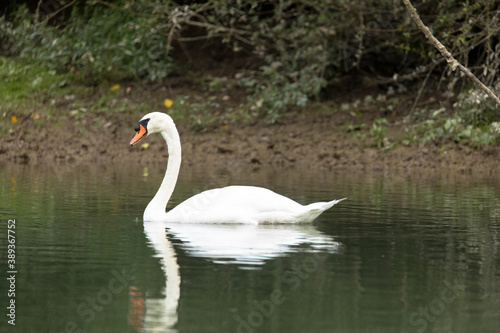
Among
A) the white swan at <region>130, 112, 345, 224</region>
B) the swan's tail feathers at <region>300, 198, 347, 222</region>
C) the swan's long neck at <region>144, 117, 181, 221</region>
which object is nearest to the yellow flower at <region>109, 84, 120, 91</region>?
the swan's long neck at <region>144, 117, 181, 221</region>

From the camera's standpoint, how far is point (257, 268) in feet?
22.7

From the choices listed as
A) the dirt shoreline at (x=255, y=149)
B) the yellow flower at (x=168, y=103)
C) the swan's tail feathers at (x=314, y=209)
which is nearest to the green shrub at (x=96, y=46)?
the yellow flower at (x=168, y=103)

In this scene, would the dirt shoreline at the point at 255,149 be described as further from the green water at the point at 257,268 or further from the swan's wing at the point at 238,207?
the swan's wing at the point at 238,207

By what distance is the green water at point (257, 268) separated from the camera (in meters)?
5.50

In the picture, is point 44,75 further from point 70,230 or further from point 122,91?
point 70,230

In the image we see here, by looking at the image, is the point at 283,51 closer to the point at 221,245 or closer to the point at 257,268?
the point at 221,245

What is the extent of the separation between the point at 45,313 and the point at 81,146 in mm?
13450

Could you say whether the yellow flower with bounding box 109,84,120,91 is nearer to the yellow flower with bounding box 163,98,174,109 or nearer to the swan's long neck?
the yellow flower with bounding box 163,98,174,109

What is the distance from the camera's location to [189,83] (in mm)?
21141

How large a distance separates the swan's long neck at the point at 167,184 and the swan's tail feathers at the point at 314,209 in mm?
1524

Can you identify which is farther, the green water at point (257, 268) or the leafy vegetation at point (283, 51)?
the leafy vegetation at point (283, 51)

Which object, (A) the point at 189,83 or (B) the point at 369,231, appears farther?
(A) the point at 189,83

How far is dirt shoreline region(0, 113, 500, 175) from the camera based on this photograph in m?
16.9

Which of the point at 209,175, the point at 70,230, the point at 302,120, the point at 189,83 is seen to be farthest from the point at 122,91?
the point at 70,230
